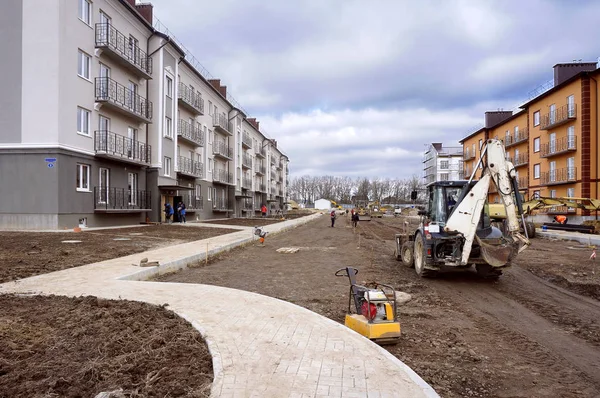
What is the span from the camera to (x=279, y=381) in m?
3.81

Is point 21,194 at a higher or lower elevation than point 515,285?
higher

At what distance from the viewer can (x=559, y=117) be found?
35594mm

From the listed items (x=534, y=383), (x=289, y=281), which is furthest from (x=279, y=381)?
(x=289, y=281)

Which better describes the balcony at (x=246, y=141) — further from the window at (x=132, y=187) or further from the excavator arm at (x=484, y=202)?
the excavator arm at (x=484, y=202)

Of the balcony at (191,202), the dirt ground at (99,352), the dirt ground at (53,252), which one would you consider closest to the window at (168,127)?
the balcony at (191,202)

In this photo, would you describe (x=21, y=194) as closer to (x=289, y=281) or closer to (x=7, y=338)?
(x=289, y=281)

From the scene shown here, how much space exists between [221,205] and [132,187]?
18.1 m

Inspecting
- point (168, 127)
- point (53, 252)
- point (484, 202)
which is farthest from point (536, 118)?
point (53, 252)

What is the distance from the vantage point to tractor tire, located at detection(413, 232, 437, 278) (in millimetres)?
10648

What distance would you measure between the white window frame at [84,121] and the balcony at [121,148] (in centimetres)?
50

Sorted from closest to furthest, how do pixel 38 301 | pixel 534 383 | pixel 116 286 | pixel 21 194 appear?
pixel 534 383
pixel 38 301
pixel 116 286
pixel 21 194

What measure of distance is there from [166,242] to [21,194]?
8604mm

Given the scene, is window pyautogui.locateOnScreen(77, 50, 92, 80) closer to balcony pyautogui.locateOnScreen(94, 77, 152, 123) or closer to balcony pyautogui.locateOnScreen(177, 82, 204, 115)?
balcony pyautogui.locateOnScreen(94, 77, 152, 123)

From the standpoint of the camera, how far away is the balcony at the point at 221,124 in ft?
141
